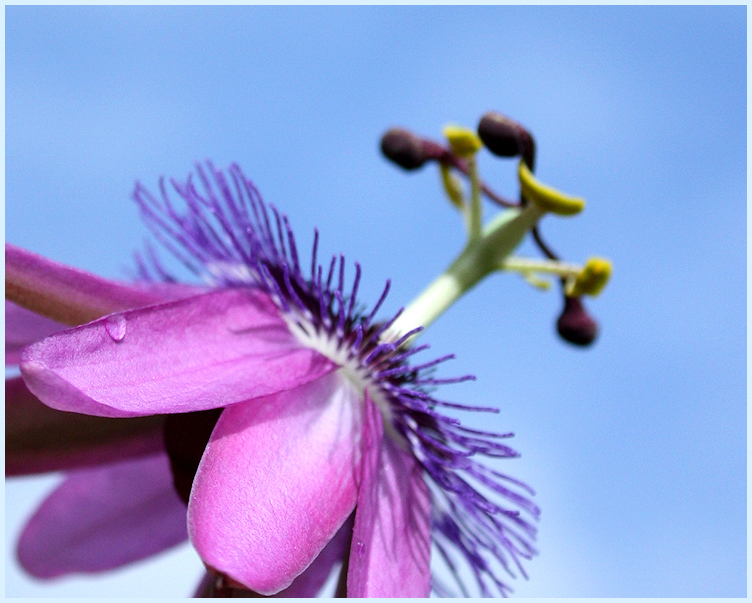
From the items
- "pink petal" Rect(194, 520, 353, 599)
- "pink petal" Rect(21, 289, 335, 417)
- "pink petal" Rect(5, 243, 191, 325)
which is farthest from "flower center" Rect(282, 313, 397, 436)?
"pink petal" Rect(5, 243, 191, 325)

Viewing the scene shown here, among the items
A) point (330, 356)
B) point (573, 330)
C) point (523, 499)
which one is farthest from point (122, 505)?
point (573, 330)

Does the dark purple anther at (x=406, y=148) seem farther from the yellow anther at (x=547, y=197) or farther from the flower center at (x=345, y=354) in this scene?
the flower center at (x=345, y=354)

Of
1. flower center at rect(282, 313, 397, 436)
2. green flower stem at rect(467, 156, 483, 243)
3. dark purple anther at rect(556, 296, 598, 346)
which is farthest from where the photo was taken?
dark purple anther at rect(556, 296, 598, 346)

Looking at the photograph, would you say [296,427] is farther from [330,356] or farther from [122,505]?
[122,505]

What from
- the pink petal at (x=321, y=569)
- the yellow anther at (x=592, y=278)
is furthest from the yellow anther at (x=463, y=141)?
the pink petal at (x=321, y=569)

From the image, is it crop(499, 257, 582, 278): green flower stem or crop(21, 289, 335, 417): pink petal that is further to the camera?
crop(499, 257, 582, 278): green flower stem

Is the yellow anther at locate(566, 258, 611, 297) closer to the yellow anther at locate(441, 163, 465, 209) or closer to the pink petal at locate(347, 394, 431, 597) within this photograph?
the yellow anther at locate(441, 163, 465, 209)

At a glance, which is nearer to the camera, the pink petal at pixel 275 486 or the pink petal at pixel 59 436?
the pink petal at pixel 275 486
